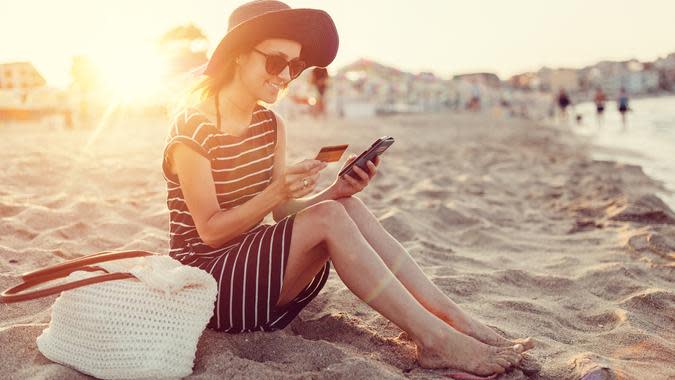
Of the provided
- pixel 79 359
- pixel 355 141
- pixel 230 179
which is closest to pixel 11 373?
pixel 79 359

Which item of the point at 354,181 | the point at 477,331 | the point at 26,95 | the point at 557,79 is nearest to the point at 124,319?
the point at 354,181

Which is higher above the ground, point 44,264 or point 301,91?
point 301,91

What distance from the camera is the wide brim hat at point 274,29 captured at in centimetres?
226

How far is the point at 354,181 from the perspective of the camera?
8.06 feet

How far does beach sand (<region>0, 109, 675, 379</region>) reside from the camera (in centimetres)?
223

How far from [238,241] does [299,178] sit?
1.25 ft

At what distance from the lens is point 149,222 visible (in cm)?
425

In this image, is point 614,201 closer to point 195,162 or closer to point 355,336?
point 355,336

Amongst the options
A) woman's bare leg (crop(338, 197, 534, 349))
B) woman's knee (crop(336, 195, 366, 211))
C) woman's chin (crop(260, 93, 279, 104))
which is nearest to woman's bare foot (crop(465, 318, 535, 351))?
woman's bare leg (crop(338, 197, 534, 349))

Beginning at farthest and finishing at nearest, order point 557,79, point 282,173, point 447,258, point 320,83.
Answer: point 557,79
point 320,83
point 447,258
point 282,173

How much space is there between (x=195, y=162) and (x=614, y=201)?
4.55 meters

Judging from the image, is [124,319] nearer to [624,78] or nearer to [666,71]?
[624,78]

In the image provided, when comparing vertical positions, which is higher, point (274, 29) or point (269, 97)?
point (274, 29)

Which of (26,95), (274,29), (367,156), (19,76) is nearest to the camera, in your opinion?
(274,29)
